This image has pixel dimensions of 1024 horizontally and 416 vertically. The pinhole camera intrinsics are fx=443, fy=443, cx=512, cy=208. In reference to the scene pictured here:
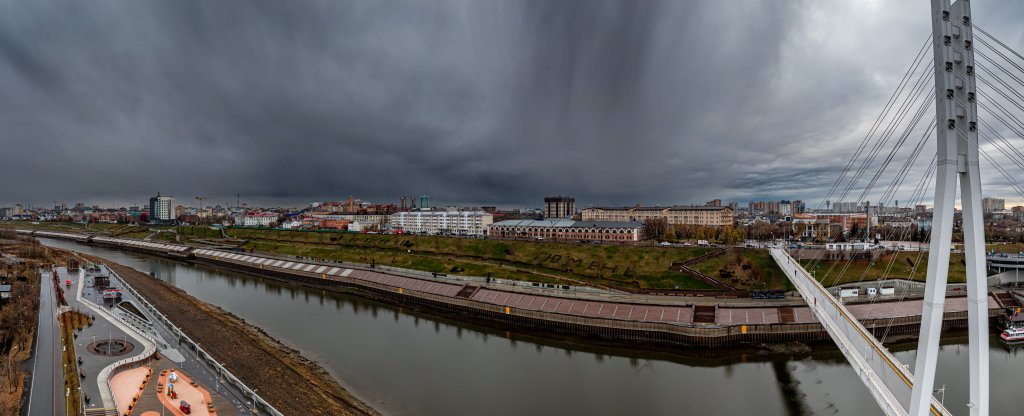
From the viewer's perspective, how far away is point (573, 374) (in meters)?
26.8

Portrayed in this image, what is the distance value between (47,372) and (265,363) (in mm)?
9214

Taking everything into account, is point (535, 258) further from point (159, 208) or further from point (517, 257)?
point (159, 208)

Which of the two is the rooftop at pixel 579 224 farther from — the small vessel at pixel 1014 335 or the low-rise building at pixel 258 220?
the low-rise building at pixel 258 220

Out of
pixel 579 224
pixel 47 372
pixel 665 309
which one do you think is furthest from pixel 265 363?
pixel 579 224

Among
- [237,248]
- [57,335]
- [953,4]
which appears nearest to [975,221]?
[953,4]

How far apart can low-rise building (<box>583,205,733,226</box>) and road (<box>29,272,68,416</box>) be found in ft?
295

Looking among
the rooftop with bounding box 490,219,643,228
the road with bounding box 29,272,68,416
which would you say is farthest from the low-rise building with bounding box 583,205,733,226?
the road with bounding box 29,272,68,416

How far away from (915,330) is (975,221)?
3195cm

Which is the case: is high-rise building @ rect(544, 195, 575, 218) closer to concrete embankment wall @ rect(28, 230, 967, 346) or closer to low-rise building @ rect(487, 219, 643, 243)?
low-rise building @ rect(487, 219, 643, 243)

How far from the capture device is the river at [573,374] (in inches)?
877

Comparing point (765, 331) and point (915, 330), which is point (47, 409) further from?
point (915, 330)

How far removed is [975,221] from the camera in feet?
34.1

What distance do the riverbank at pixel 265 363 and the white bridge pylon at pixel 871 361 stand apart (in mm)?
20461

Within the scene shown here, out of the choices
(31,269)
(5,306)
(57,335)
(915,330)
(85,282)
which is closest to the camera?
(57,335)
